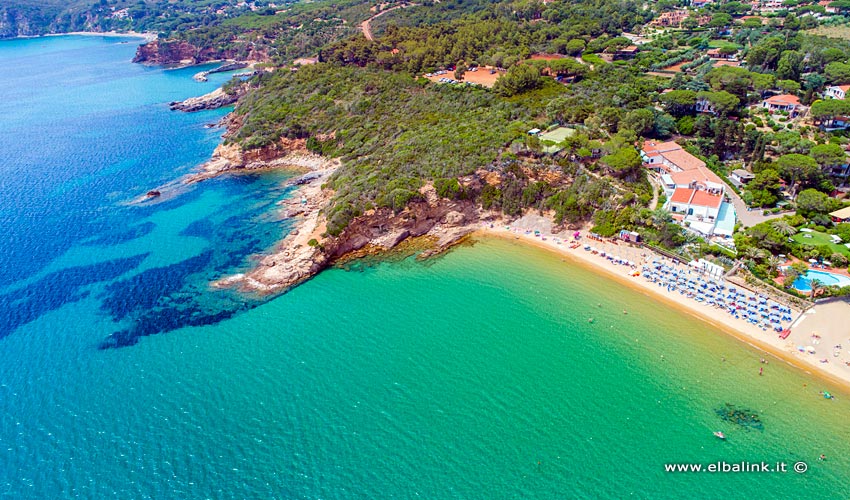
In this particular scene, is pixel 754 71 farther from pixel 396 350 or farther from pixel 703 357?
pixel 396 350

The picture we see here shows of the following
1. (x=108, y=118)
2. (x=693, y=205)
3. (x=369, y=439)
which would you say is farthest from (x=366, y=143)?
(x=108, y=118)

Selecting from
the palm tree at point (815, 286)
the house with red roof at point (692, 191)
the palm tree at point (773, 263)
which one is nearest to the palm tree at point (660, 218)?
the house with red roof at point (692, 191)

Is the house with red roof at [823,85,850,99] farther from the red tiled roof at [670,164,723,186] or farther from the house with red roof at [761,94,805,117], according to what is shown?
the red tiled roof at [670,164,723,186]

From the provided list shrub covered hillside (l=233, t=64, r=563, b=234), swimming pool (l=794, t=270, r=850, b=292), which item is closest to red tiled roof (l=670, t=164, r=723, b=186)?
swimming pool (l=794, t=270, r=850, b=292)

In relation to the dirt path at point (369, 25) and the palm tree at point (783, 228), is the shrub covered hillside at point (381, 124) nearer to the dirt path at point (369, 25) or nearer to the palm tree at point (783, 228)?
the palm tree at point (783, 228)

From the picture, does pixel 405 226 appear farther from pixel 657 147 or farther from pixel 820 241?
pixel 820 241
